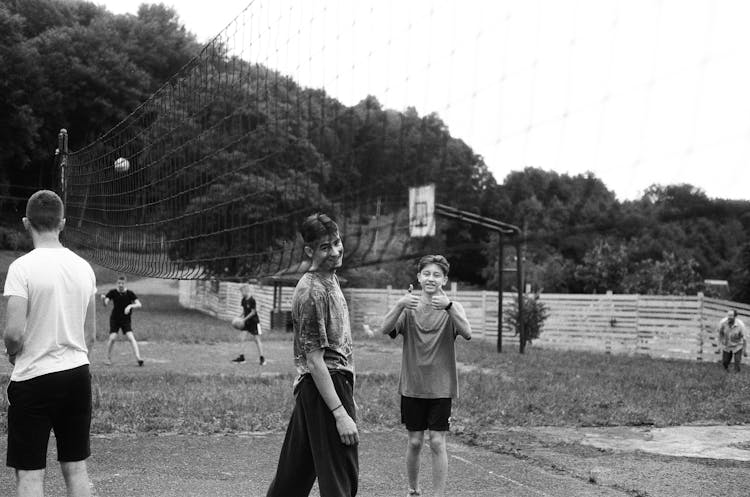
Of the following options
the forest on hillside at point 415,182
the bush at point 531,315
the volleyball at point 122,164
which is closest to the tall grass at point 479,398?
the forest on hillside at point 415,182

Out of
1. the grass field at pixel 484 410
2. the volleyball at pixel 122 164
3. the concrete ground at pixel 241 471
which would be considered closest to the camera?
the concrete ground at pixel 241 471

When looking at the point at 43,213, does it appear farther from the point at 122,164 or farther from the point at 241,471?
the point at 122,164

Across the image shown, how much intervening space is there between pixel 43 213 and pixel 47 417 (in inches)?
38.4

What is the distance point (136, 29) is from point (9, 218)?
3452 cm

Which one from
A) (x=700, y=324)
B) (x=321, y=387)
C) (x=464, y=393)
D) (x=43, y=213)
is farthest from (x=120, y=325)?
(x=700, y=324)

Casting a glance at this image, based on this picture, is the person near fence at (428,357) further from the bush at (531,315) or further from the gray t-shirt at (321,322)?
the bush at (531,315)

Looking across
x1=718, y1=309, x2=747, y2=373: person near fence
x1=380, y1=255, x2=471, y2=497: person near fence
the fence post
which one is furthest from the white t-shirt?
the fence post

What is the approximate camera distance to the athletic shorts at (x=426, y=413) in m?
5.11

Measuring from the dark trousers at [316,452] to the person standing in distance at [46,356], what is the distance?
1031 mm

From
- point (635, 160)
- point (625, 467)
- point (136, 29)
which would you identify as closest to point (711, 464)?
point (625, 467)

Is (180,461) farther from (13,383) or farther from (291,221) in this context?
(13,383)

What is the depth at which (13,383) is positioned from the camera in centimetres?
386

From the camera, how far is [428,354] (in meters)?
5.21

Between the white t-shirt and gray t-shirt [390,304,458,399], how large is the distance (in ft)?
6.76
